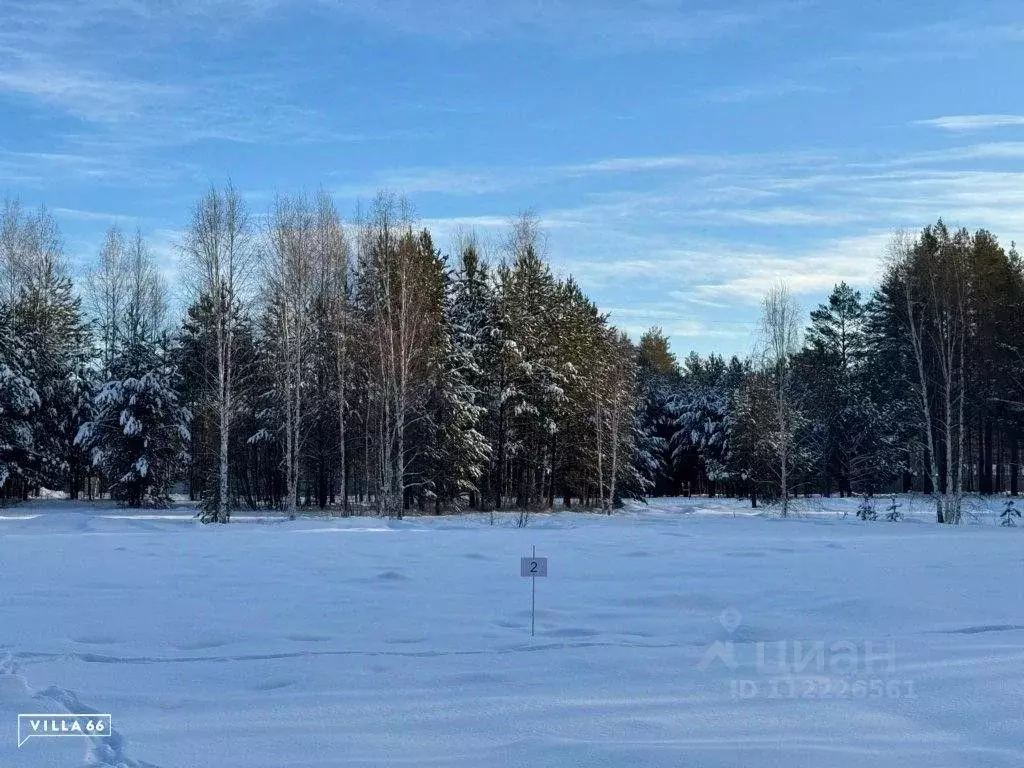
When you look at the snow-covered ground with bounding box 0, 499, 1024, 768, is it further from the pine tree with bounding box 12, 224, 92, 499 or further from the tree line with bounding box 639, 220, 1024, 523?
the pine tree with bounding box 12, 224, 92, 499

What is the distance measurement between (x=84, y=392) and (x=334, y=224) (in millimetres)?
15765

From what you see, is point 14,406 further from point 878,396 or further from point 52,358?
point 878,396

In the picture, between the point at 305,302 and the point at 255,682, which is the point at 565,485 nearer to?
the point at 305,302

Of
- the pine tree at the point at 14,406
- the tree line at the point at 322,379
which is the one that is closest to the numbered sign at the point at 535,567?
the tree line at the point at 322,379

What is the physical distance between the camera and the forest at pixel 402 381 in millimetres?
32719

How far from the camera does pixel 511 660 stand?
8.23 meters

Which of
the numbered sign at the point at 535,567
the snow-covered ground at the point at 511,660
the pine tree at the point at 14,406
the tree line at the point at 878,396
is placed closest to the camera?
the snow-covered ground at the point at 511,660

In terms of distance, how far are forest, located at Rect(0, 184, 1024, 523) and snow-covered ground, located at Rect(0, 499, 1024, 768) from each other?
55.6 ft

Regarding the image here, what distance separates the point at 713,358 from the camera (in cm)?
7525

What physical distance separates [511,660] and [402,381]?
2382 centimetres

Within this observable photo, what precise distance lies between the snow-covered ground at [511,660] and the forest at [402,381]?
1696cm

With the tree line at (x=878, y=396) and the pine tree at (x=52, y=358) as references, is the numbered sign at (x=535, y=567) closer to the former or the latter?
the tree line at (x=878, y=396)

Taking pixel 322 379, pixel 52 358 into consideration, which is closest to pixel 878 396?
pixel 322 379

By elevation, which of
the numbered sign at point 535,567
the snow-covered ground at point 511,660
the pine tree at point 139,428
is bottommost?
the snow-covered ground at point 511,660
